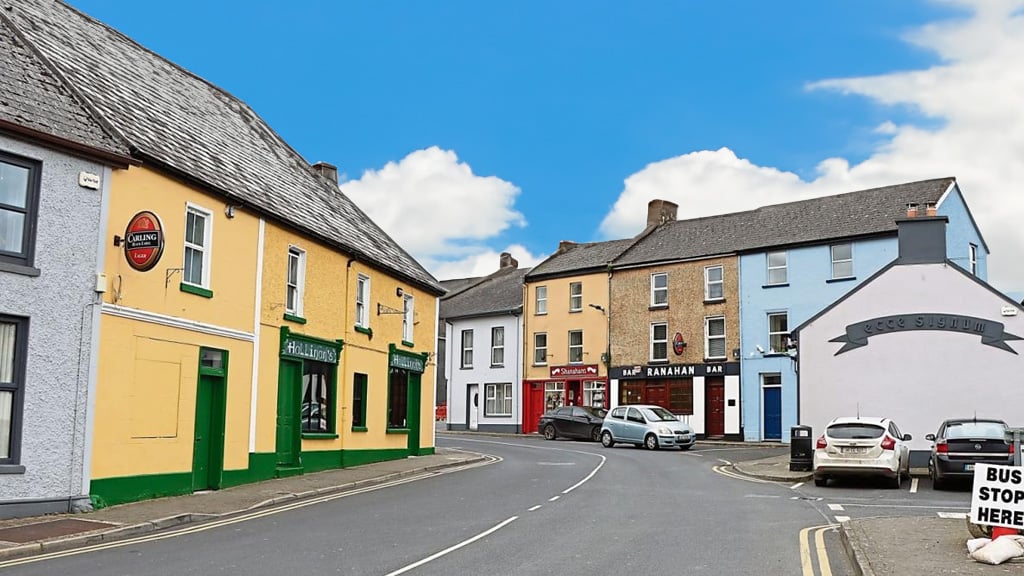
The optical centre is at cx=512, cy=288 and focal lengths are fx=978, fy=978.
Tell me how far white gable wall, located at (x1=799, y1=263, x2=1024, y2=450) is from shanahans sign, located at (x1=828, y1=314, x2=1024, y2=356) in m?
0.10

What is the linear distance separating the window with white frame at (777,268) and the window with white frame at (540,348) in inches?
485

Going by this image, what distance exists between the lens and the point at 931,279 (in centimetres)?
2533

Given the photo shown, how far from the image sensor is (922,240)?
25.7 metres

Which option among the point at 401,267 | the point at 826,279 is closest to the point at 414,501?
the point at 401,267

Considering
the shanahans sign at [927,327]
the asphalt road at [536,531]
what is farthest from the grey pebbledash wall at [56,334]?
the shanahans sign at [927,327]

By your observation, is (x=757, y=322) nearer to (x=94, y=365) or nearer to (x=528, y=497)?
(x=528, y=497)

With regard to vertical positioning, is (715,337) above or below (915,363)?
above

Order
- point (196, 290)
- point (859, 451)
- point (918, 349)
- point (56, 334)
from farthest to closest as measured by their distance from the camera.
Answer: point (918, 349)
point (859, 451)
point (196, 290)
point (56, 334)

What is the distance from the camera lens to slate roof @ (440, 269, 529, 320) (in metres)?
50.5

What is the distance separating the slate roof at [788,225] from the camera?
124 feet

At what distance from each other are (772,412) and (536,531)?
2747 centimetres

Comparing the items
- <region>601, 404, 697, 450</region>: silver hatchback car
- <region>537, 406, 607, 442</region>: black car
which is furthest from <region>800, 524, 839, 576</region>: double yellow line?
<region>537, 406, 607, 442</region>: black car

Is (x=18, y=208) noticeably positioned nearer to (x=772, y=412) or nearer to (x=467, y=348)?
(x=772, y=412)

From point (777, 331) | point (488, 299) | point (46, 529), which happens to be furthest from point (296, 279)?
point (488, 299)
